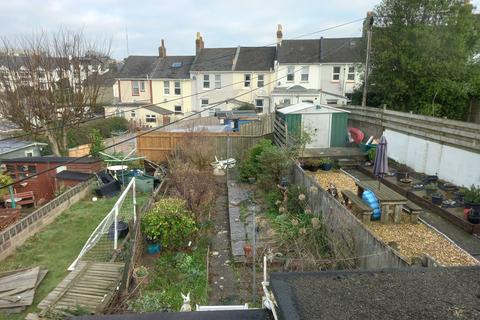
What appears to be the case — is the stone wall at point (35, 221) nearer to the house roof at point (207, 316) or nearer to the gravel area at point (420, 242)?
the house roof at point (207, 316)

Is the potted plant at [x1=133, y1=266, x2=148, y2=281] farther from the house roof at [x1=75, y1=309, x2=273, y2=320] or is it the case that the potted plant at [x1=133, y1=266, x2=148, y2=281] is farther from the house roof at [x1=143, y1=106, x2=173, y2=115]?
the house roof at [x1=143, y1=106, x2=173, y2=115]

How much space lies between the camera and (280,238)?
885 cm

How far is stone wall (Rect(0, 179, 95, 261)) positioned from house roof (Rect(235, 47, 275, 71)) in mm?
21568

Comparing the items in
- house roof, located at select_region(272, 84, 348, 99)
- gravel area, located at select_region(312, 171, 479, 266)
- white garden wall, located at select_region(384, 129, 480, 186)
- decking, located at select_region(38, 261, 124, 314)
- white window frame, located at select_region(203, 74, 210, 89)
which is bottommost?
decking, located at select_region(38, 261, 124, 314)

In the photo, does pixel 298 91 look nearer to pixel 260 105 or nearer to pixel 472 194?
pixel 260 105

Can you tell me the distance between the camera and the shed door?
16.9m

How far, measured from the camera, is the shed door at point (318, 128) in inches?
666

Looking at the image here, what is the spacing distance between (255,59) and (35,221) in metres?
26.3

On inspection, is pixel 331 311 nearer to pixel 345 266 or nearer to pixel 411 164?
pixel 345 266

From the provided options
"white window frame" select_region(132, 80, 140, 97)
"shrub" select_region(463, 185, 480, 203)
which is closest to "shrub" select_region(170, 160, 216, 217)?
"shrub" select_region(463, 185, 480, 203)

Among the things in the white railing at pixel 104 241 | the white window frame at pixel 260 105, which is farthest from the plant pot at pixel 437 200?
the white window frame at pixel 260 105

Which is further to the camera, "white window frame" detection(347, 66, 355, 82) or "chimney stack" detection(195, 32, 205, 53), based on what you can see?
"chimney stack" detection(195, 32, 205, 53)

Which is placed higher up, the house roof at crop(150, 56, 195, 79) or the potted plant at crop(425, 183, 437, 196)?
the house roof at crop(150, 56, 195, 79)

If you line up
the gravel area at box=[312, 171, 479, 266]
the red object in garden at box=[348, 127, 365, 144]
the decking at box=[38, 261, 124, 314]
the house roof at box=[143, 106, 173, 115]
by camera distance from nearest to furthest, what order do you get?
1. the decking at box=[38, 261, 124, 314]
2. the gravel area at box=[312, 171, 479, 266]
3. the red object in garden at box=[348, 127, 365, 144]
4. the house roof at box=[143, 106, 173, 115]
